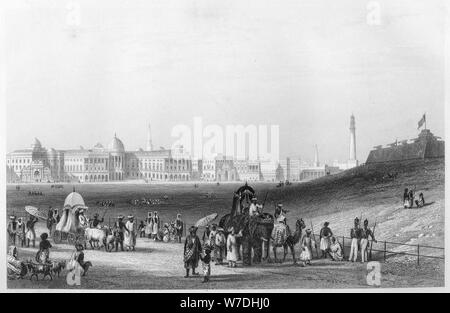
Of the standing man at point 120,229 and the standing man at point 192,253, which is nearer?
the standing man at point 192,253

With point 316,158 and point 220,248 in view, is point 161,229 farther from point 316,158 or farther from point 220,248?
point 316,158

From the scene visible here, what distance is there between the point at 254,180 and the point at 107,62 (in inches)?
126

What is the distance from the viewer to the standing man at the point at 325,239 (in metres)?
13.2

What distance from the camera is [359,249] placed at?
13180mm

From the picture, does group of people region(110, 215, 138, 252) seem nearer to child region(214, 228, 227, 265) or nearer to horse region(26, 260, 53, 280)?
horse region(26, 260, 53, 280)

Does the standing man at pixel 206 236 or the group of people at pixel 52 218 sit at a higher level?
the group of people at pixel 52 218

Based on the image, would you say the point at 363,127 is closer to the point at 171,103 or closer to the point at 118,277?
the point at 171,103

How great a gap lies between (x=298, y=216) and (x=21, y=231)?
4.78m

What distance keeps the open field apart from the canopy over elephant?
0.52ft

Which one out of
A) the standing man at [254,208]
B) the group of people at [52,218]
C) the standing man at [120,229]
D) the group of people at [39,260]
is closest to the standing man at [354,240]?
the standing man at [254,208]

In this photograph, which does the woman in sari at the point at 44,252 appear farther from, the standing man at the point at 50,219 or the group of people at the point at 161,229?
the group of people at the point at 161,229

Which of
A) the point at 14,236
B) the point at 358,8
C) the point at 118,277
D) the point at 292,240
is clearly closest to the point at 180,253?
the point at 118,277

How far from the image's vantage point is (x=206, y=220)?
1330 centimetres

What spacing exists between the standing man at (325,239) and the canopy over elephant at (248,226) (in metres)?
0.88
